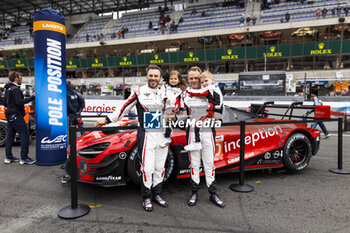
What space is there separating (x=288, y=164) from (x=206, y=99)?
2051 millimetres

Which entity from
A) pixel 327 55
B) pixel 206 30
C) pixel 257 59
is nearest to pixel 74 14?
pixel 206 30

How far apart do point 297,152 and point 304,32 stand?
23.7m

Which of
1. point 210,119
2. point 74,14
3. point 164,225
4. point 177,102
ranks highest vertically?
point 74,14

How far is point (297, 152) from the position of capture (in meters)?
4.26

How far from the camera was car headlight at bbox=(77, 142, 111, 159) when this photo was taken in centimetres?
315

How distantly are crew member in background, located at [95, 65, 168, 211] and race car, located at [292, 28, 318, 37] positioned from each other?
2527 centimetres

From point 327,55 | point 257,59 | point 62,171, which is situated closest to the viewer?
point 62,171

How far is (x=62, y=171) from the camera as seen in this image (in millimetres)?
4445

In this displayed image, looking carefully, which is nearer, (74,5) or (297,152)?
(297,152)

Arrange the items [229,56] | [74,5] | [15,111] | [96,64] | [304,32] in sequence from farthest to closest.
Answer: [74,5]
[96,64]
[229,56]
[304,32]
[15,111]

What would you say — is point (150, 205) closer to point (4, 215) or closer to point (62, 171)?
point (4, 215)

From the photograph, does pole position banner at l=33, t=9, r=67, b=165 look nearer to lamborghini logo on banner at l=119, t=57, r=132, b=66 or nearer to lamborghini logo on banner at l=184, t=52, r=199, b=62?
lamborghini logo on banner at l=184, t=52, r=199, b=62

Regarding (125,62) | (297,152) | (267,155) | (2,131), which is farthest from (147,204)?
(125,62)

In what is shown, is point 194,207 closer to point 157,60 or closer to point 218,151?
point 218,151
